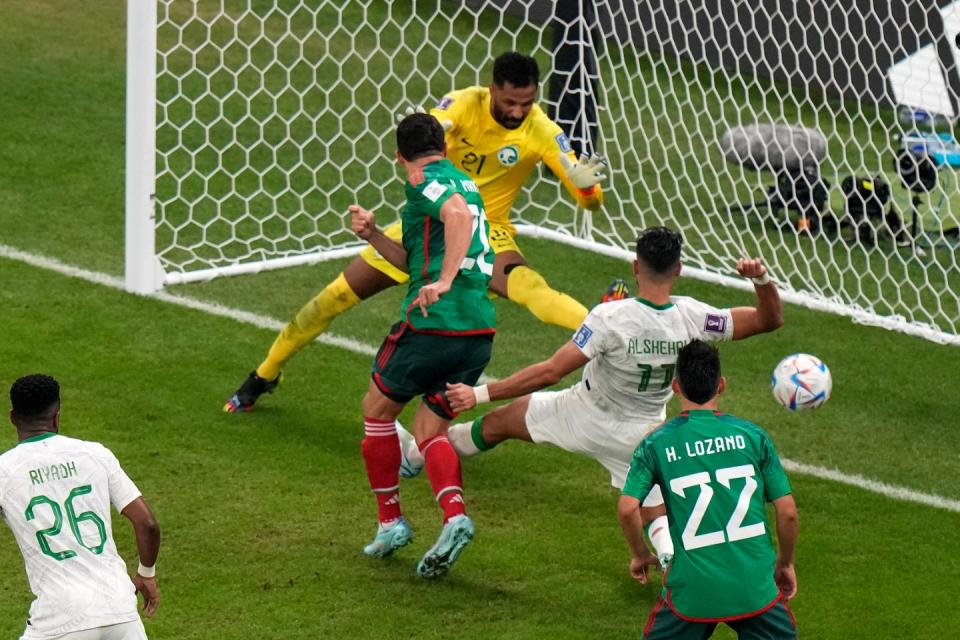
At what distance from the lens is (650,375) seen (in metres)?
6.63

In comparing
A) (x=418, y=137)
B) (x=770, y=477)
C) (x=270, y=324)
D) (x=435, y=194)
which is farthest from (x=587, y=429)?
(x=270, y=324)

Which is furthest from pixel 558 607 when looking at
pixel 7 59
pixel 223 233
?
pixel 7 59

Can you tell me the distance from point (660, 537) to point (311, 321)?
268 cm

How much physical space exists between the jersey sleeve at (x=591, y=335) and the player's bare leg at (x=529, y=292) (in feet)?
8.45

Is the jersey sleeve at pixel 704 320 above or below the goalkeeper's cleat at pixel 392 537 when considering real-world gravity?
above

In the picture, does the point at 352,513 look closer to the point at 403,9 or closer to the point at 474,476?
the point at 474,476

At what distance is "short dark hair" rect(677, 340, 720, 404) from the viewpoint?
5.38 metres

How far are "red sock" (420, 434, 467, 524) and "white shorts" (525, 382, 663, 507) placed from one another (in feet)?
1.55

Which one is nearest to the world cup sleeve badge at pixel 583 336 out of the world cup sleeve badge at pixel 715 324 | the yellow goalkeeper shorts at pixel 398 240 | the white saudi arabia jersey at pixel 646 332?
the white saudi arabia jersey at pixel 646 332

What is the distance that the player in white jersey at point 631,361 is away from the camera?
6.32 meters

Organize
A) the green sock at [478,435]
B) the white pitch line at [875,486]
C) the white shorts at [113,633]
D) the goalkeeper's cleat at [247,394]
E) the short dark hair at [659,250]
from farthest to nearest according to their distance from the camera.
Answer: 1. the goalkeeper's cleat at [247,394]
2. the white pitch line at [875,486]
3. the green sock at [478,435]
4. the short dark hair at [659,250]
5. the white shorts at [113,633]

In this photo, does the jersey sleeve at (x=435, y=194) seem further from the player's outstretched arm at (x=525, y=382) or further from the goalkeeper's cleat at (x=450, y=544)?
the goalkeeper's cleat at (x=450, y=544)

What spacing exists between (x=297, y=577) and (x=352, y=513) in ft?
2.50

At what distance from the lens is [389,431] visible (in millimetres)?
7082
